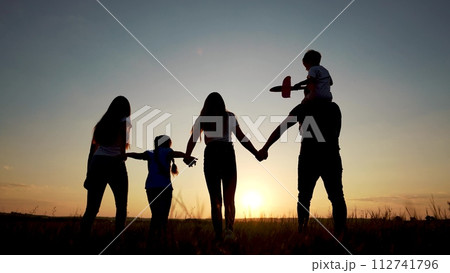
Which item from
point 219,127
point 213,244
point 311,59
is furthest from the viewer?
point 311,59

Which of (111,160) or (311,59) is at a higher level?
(311,59)

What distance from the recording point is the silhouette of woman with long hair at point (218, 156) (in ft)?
17.7

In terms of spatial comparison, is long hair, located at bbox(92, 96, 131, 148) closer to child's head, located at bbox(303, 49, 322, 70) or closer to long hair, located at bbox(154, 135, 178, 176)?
long hair, located at bbox(154, 135, 178, 176)

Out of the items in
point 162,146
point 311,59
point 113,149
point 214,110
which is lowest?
point 113,149

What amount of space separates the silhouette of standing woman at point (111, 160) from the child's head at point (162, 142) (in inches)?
40.8

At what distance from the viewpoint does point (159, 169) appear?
643cm

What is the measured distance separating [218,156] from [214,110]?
772mm

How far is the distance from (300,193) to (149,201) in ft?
8.75

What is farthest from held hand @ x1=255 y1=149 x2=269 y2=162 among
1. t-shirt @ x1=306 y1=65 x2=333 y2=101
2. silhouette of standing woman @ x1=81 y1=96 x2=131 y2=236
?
silhouette of standing woman @ x1=81 y1=96 x2=131 y2=236

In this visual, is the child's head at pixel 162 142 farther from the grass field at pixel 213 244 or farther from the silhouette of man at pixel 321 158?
the silhouette of man at pixel 321 158

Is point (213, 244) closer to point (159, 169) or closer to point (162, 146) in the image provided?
point (159, 169)

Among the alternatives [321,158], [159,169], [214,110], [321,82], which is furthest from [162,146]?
[321,82]
